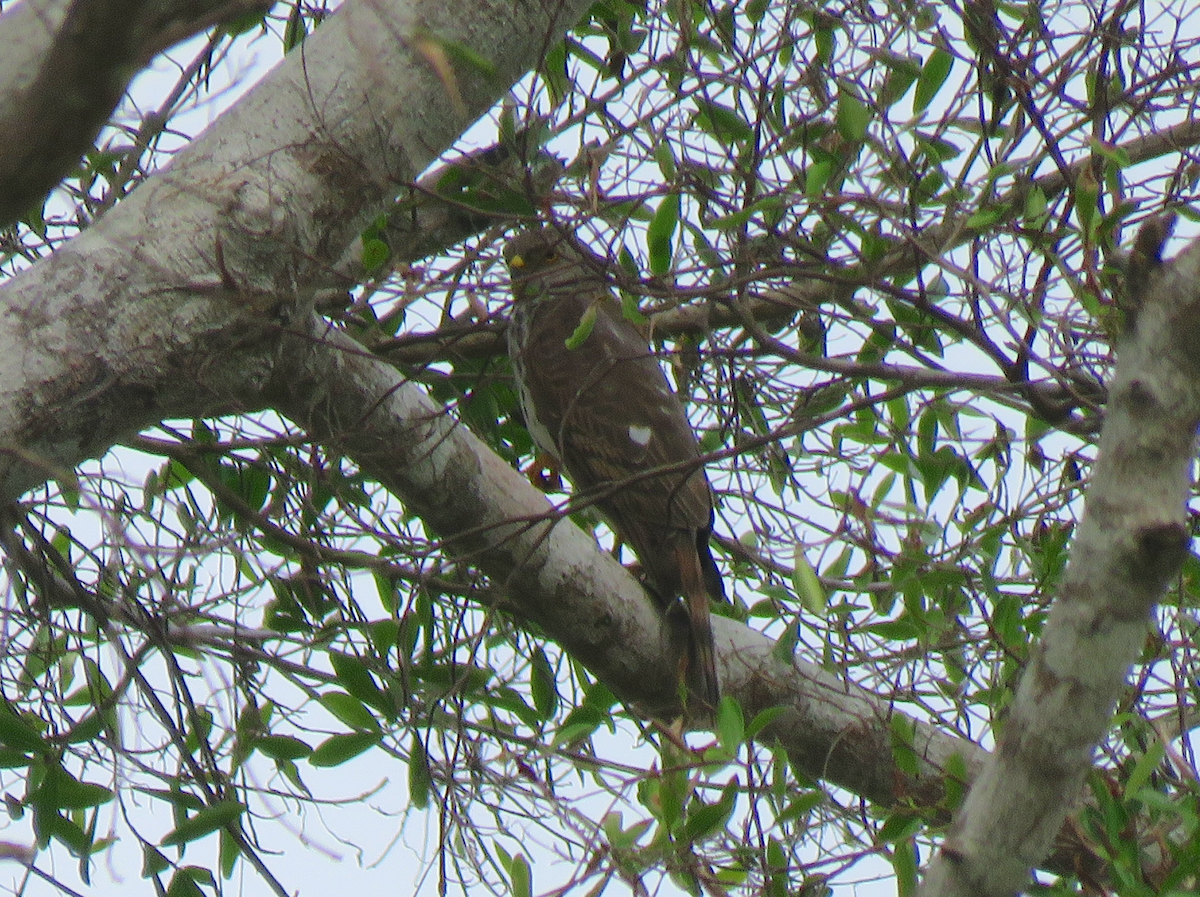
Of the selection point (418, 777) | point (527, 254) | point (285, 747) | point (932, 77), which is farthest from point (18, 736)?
point (932, 77)

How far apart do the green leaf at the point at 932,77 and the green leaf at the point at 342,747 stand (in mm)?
1956

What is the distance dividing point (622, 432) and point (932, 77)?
1519 mm

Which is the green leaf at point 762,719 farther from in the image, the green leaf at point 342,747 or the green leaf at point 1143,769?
the green leaf at point 342,747

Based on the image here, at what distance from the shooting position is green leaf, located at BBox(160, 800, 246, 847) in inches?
109

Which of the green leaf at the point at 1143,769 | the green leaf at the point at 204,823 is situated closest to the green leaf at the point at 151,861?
the green leaf at the point at 204,823

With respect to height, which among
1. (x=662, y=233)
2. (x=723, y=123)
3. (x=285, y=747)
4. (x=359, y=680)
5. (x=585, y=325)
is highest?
(x=723, y=123)

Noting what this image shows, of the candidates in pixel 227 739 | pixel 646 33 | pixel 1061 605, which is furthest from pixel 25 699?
pixel 1061 605

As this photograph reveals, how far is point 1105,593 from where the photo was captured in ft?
5.49

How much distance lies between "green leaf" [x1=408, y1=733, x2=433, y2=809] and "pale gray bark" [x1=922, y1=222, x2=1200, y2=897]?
4.95ft

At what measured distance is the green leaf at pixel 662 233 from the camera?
2855 millimetres

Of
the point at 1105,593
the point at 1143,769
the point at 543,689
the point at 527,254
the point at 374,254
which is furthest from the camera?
the point at 527,254

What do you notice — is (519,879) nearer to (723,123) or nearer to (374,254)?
(374,254)

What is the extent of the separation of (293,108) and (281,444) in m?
0.69

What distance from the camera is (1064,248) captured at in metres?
3.02
